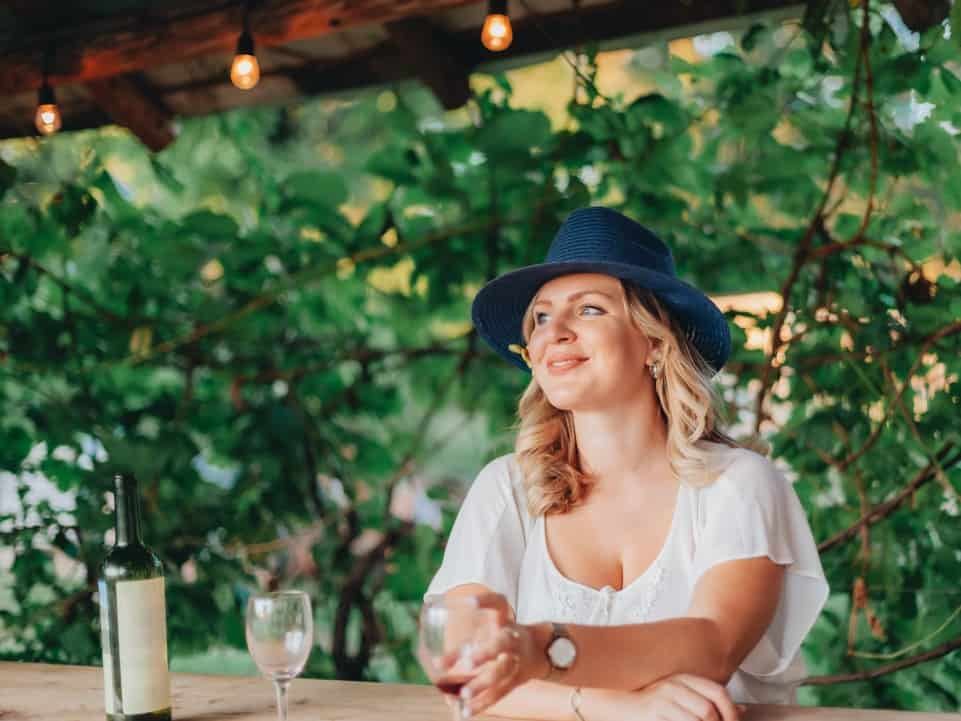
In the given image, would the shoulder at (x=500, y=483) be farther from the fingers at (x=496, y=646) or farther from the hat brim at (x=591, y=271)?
the fingers at (x=496, y=646)

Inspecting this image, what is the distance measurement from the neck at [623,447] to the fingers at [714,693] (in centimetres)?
56

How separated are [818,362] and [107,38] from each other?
2197 mm

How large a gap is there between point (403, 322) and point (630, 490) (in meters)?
1.84

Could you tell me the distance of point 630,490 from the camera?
1970 mm

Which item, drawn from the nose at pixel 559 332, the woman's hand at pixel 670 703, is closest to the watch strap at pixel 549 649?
the woman's hand at pixel 670 703

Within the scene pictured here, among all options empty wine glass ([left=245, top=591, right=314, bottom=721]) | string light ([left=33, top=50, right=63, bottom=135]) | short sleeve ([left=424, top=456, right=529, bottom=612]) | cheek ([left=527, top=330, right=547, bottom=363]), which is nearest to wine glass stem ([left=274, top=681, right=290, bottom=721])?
empty wine glass ([left=245, top=591, right=314, bottom=721])

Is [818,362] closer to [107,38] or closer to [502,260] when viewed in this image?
[502,260]

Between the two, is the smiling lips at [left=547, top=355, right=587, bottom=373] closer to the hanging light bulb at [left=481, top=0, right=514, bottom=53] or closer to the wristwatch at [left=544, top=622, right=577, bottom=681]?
the wristwatch at [left=544, top=622, right=577, bottom=681]

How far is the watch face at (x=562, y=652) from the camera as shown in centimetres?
135

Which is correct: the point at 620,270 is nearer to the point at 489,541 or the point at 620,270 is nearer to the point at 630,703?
the point at 489,541

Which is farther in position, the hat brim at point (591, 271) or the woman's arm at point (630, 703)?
the hat brim at point (591, 271)

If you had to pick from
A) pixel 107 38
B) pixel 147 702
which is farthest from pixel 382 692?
pixel 107 38

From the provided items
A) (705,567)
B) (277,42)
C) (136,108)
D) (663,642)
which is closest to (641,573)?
(705,567)

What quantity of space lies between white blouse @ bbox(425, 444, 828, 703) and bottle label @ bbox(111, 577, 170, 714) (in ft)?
1.91
